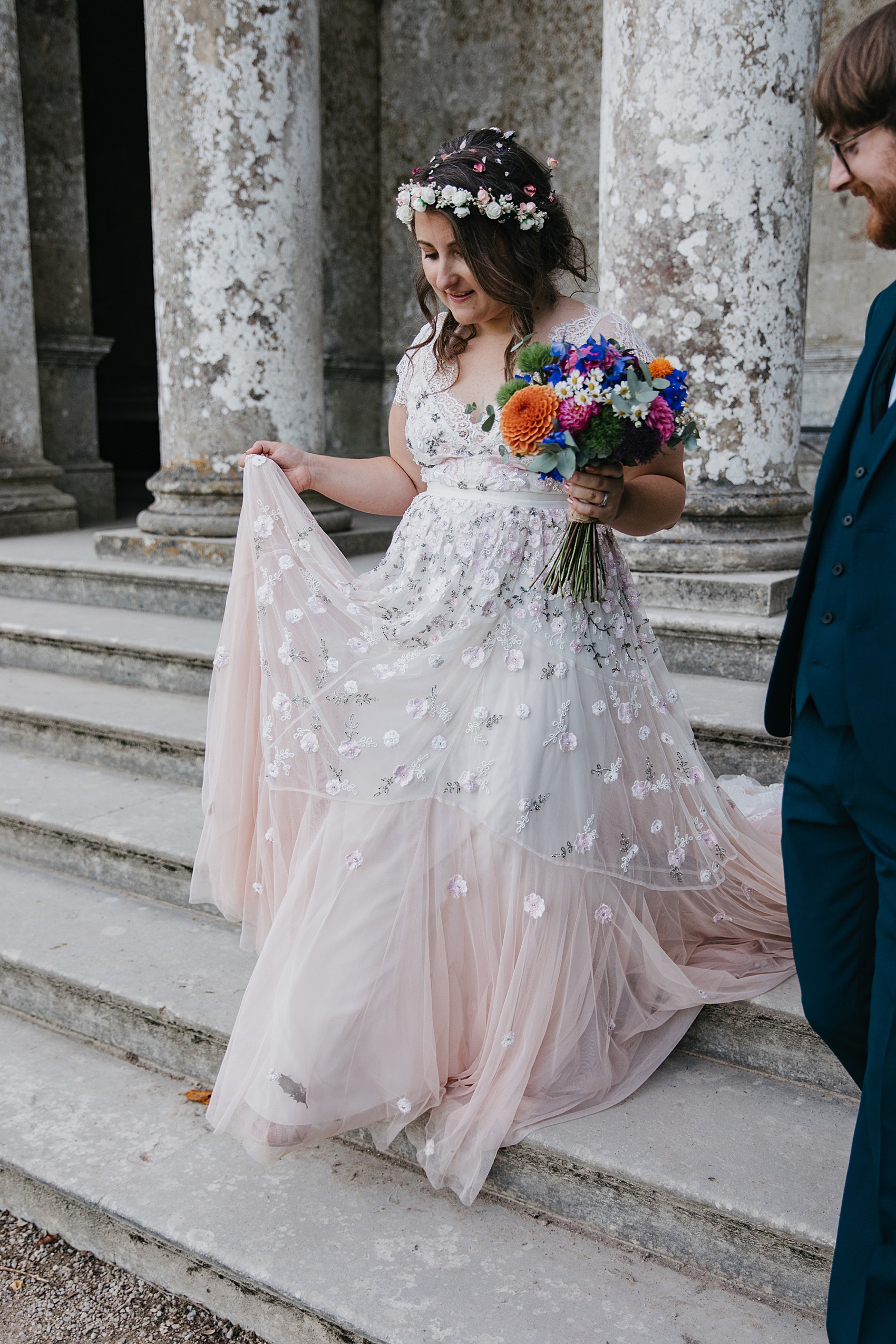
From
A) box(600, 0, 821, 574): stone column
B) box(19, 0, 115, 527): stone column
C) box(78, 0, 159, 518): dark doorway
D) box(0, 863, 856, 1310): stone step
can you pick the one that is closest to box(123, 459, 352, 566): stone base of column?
box(600, 0, 821, 574): stone column

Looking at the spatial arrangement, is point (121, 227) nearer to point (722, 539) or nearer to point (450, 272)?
point (722, 539)

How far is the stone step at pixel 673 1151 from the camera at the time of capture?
1968 millimetres

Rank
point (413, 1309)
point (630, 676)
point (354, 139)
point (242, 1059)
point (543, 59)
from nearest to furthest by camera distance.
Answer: point (413, 1309), point (242, 1059), point (630, 676), point (543, 59), point (354, 139)

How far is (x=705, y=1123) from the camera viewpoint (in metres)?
2.18

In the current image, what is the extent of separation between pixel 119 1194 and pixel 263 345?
3.72 metres

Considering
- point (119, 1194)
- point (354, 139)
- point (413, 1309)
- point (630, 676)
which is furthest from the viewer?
point (354, 139)

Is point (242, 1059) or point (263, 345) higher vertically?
point (263, 345)

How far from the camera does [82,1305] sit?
7.17 feet

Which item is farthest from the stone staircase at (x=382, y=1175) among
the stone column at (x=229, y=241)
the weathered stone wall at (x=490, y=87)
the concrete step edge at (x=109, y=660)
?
the weathered stone wall at (x=490, y=87)

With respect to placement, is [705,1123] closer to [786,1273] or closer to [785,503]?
[786,1273]

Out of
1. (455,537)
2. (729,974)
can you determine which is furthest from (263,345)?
(729,974)

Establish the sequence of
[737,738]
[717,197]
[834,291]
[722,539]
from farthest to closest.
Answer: [834,291] < [722,539] < [717,197] < [737,738]

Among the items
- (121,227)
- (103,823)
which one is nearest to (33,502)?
(103,823)

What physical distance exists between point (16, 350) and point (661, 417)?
5673 mm
